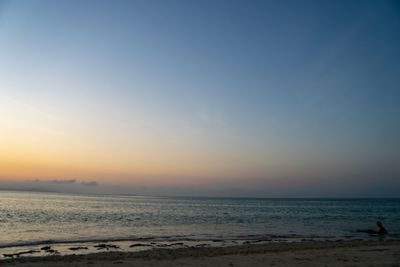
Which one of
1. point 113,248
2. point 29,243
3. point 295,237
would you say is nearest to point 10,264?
point 113,248

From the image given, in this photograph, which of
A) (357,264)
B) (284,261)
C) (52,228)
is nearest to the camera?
(357,264)

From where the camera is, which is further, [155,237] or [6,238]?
[155,237]

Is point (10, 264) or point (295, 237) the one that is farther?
point (295, 237)

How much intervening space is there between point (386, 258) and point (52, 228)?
27404 millimetres

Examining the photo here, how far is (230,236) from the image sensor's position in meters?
30.6

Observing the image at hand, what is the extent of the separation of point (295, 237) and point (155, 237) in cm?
1173

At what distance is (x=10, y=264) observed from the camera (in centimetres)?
1580

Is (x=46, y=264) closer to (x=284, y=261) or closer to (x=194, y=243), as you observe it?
(x=284, y=261)

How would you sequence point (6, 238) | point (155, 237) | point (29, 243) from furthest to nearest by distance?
point (155, 237)
point (6, 238)
point (29, 243)

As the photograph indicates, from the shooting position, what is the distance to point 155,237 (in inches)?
1139

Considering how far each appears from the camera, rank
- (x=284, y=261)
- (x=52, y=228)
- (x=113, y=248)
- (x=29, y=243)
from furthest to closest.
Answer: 1. (x=52, y=228)
2. (x=29, y=243)
3. (x=113, y=248)
4. (x=284, y=261)

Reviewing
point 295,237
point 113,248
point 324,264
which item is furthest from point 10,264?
point 295,237

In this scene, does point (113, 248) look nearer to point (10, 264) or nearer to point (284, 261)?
point (10, 264)

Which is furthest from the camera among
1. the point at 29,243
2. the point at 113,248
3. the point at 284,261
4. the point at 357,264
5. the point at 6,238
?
the point at 6,238
